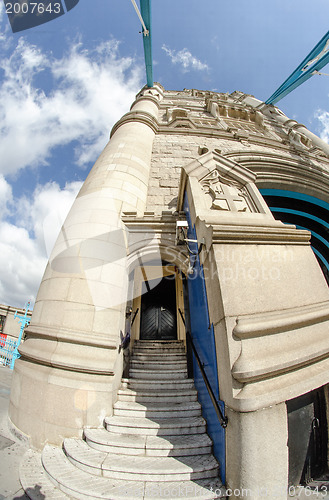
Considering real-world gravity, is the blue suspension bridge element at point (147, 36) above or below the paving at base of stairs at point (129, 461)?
above

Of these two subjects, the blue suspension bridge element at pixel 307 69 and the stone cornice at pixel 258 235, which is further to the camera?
the blue suspension bridge element at pixel 307 69

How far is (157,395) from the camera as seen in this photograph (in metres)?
3.33

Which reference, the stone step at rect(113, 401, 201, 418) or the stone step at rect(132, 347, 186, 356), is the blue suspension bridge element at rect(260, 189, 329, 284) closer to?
the stone step at rect(132, 347, 186, 356)

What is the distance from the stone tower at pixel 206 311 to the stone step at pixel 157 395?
29 cm

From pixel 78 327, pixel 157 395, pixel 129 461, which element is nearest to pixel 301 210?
pixel 157 395

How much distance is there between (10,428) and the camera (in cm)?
275

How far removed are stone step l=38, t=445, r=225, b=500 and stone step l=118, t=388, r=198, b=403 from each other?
1178 millimetres

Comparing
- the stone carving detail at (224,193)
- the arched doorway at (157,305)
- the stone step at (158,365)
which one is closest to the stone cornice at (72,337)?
the stone step at (158,365)

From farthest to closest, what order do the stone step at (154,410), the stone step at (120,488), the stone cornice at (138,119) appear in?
the stone cornice at (138,119) → the stone step at (154,410) → the stone step at (120,488)

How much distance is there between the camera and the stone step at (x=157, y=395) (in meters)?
3.21

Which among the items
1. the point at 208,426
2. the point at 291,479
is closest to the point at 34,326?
the point at 208,426

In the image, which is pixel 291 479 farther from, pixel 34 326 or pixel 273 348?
pixel 34 326

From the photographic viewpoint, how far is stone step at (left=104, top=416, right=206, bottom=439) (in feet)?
8.52

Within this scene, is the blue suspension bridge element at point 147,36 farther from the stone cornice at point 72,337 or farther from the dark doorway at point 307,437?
Result: the dark doorway at point 307,437
